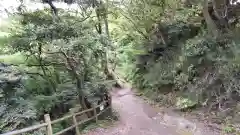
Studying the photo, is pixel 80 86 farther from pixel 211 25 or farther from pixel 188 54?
pixel 211 25

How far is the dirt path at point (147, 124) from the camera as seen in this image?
7730 millimetres

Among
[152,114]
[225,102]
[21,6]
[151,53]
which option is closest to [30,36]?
[21,6]

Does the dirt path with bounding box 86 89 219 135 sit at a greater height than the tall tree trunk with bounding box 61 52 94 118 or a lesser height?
lesser

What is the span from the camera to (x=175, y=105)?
10.0 m

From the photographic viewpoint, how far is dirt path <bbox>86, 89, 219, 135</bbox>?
773cm

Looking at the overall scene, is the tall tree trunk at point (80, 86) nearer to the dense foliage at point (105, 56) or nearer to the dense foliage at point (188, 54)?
the dense foliage at point (105, 56)

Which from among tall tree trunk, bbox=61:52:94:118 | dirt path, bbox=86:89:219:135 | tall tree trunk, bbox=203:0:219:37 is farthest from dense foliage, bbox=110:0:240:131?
tall tree trunk, bbox=61:52:94:118

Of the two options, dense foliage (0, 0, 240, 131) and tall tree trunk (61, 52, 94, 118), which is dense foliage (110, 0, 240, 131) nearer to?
dense foliage (0, 0, 240, 131)

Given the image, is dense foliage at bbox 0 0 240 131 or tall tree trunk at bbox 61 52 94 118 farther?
tall tree trunk at bbox 61 52 94 118

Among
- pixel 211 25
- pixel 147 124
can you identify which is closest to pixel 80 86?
pixel 147 124

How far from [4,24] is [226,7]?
8093 millimetres

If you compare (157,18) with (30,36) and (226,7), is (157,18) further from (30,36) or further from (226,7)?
(30,36)

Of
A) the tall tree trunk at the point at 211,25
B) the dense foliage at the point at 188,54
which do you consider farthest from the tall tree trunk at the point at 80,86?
the tall tree trunk at the point at 211,25

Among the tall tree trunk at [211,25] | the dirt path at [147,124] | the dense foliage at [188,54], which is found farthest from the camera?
the tall tree trunk at [211,25]
